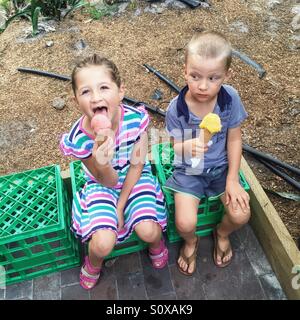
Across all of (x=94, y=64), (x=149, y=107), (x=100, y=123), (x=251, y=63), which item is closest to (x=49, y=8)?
(x=149, y=107)

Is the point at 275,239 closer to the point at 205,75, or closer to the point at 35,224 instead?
the point at 205,75

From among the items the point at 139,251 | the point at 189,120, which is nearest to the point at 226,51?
the point at 189,120

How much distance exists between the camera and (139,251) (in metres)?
2.71

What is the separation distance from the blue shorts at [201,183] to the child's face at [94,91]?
0.70 meters

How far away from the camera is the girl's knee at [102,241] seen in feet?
7.37

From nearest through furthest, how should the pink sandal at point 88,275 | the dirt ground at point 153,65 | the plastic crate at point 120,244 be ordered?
the pink sandal at point 88,275 → the plastic crate at point 120,244 → the dirt ground at point 153,65

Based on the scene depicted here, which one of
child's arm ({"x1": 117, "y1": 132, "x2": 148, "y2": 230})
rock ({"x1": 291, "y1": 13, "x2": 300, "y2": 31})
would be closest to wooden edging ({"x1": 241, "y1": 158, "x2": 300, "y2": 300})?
child's arm ({"x1": 117, "y1": 132, "x2": 148, "y2": 230})

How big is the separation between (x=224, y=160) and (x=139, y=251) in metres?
0.92

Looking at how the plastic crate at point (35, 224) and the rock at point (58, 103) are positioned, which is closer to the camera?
the plastic crate at point (35, 224)

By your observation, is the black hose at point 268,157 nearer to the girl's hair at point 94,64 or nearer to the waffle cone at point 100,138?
the girl's hair at point 94,64

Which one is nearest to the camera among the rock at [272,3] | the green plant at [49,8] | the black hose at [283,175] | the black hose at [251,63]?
the black hose at [283,175]

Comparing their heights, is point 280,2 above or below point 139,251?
above

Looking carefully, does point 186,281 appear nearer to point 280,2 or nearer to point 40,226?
point 40,226

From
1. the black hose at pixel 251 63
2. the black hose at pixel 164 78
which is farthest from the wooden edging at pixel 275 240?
the black hose at pixel 251 63
